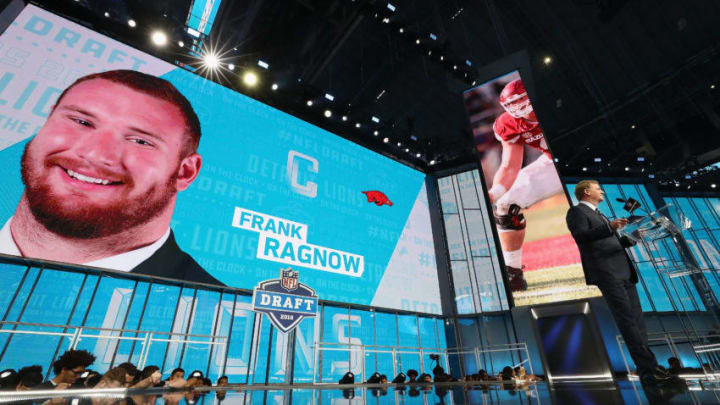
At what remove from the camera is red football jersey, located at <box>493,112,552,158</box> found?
7215 mm

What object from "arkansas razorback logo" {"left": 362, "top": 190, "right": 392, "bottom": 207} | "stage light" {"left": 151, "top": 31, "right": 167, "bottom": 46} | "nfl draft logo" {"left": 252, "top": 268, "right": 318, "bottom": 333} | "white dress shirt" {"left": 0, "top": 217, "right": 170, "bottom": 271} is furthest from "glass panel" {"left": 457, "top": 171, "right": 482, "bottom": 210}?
"stage light" {"left": 151, "top": 31, "right": 167, "bottom": 46}

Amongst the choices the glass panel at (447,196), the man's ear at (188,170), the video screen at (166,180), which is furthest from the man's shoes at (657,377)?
the glass panel at (447,196)

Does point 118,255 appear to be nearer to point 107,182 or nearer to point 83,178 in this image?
point 107,182

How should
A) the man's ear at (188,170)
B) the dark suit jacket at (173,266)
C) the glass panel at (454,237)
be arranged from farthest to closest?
the glass panel at (454,237), the man's ear at (188,170), the dark suit jacket at (173,266)

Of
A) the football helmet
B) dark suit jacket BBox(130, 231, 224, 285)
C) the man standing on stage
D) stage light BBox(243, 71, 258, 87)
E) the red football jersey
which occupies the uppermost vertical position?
stage light BBox(243, 71, 258, 87)

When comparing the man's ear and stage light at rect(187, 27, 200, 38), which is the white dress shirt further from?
stage light at rect(187, 27, 200, 38)

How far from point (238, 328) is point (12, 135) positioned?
177 inches

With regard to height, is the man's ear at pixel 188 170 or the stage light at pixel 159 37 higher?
the stage light at pixel 159 37

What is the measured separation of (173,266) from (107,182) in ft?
5.37

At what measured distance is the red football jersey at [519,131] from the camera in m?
7.21

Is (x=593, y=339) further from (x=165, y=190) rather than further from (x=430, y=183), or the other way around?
(x=165, y=190)

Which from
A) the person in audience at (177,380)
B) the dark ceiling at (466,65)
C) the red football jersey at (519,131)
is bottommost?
the person in audience at (177,380)

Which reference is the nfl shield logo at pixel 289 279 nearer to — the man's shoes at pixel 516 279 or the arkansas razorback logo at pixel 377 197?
the arkansas razorback logo at pixel 377 197

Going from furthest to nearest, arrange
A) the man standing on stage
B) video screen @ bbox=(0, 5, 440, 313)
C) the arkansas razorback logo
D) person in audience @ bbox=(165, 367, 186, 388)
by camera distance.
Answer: the arkansas razorback logo < video screen @ bbox=(0, 5, 440, 313) < person in audience @ bbox=(165, 367, 186, 388) < the man standing on stage
